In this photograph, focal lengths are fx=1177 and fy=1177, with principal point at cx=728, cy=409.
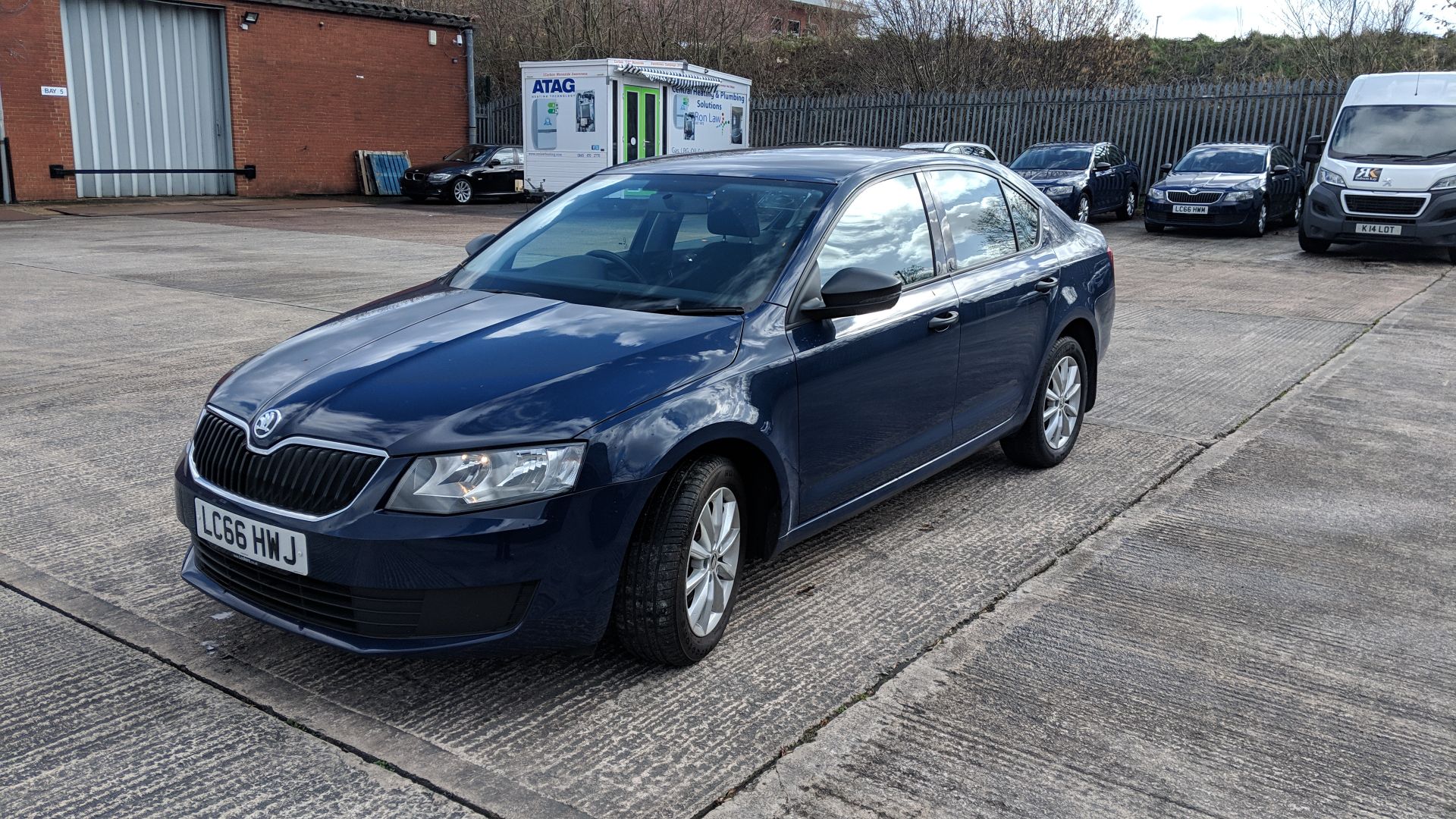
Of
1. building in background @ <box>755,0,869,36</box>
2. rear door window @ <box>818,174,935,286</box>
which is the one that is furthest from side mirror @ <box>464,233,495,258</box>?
building in background @ <box>755,0,869,36</box>

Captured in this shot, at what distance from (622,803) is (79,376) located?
610cm

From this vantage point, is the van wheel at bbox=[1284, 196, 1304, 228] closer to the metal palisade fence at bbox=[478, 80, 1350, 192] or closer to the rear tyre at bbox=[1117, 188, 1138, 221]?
the metal palisade fence at bbox=[478, 80, 1350, 192]

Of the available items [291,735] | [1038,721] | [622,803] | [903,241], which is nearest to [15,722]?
[291,735]

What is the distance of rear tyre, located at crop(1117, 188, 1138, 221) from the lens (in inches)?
893

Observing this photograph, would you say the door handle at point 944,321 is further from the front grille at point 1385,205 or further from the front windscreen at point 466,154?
the front windscreen at point 466,154

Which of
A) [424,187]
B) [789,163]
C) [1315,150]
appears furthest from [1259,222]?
[424,187]

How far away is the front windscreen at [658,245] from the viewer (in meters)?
3.99

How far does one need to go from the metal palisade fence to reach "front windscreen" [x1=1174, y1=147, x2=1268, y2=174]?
4407 millimetres

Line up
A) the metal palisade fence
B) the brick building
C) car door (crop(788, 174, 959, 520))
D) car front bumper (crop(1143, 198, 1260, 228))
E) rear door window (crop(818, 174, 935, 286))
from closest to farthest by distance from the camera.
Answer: car door (crop(788, 174, 959, 520))
rear door window (crop(818, 174, 935, 286))
car front bumper (crop(1143, 198, 1260, 228))
the brick building
the metal palisade fence

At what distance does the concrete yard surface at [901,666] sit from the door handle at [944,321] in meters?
0.87

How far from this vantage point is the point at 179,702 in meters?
3.27

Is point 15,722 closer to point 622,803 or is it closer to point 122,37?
point 622,803

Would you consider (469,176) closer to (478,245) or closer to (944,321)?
(478,245)

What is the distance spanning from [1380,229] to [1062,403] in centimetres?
1173
